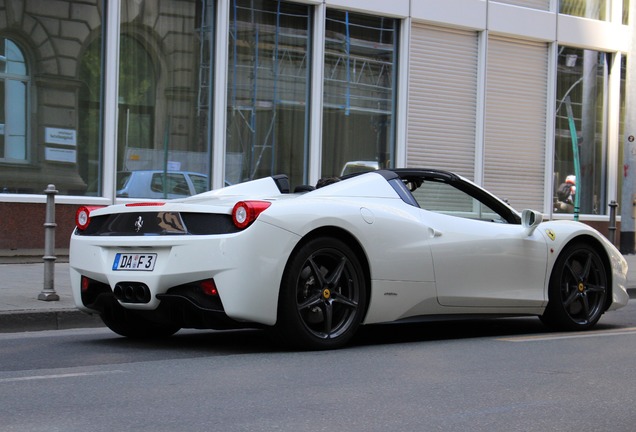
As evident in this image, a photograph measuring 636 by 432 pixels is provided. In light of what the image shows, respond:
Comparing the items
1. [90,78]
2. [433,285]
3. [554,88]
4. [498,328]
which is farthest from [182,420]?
[554,88]

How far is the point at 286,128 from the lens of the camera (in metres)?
16.8

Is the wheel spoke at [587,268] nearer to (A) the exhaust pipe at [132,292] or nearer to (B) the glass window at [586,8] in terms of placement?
(A) the exhaust pipe at [132,292]

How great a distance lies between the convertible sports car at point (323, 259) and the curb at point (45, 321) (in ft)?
3.80

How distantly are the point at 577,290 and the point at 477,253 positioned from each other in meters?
1.29

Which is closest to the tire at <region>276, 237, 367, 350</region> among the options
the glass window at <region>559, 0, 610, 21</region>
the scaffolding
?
the scaffolding

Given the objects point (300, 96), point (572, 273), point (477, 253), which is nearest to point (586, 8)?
point (300, 96)

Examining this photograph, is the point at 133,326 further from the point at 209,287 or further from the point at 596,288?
the point at 596,288

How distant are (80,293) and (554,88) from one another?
585 inches

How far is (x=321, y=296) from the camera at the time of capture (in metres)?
6.64

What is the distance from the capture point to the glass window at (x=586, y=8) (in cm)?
2027

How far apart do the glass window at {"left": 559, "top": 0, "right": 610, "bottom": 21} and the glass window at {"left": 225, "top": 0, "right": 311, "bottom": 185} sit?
624 cm

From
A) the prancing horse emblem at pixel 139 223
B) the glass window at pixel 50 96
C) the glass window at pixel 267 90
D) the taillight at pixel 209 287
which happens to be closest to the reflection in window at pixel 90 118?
the glass window at pixel 50 96

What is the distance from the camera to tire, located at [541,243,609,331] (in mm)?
8180

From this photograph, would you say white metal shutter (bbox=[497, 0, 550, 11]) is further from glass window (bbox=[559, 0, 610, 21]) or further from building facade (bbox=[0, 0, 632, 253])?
glass window (bbox=[559, 0, 610, 21])
